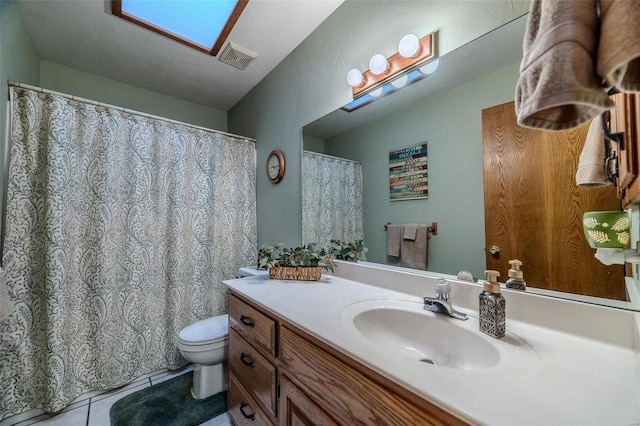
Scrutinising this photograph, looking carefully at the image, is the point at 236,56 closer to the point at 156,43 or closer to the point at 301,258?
the point at 156,43

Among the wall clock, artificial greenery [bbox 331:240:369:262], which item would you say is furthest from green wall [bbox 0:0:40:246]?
artificial greenery [bbox 331:240:369:262]

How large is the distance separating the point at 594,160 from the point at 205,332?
1917 millimetres

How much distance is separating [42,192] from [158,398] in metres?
1.42

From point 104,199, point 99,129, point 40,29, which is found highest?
point 40,29

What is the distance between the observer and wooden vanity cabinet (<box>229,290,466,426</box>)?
0.53 metres

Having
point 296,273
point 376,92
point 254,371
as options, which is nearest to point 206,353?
point 254,371

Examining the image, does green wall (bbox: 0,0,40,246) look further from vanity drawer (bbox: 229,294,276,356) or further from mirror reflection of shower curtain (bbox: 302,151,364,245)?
mirror reflection of shower curtain (bbox: 302,151,364,245)

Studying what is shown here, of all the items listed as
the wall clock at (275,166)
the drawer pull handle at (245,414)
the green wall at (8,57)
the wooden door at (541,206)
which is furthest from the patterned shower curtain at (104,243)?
the wooden door at (541,206)

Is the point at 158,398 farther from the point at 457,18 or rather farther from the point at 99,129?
the point at 457,18

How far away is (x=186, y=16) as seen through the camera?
61.8 inches

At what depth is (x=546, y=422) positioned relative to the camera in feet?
1.34

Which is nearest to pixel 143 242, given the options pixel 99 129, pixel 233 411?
pixel 99 129

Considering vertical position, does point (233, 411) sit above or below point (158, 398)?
above

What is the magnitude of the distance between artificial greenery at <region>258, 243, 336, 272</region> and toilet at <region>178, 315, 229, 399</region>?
22.2 inches
